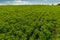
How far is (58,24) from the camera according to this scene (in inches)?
1483

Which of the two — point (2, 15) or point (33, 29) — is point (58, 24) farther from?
point (2, 15)

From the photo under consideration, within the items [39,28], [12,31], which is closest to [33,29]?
[39,28]

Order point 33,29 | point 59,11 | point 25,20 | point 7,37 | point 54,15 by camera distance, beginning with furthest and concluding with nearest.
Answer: point 59,11
point 54,15
point 25,20
point 33,29
point 7,37

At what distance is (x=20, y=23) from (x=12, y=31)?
3419mm

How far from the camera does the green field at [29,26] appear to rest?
34.1 metres

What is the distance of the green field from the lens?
3412 centimetres

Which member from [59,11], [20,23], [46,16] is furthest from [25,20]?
[59,11]

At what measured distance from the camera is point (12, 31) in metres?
34.7

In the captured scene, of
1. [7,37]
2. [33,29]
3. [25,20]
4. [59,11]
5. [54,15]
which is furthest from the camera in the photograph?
[59,11]

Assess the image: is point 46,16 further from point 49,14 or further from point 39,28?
point 39,28

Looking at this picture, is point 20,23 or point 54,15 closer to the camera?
point 20,23

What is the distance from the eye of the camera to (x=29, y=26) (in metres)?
36.8

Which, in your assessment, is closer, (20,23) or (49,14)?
(20,23)

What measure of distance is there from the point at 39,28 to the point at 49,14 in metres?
6.83
